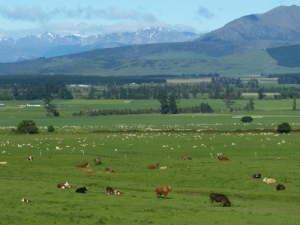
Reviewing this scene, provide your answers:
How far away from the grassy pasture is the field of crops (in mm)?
41

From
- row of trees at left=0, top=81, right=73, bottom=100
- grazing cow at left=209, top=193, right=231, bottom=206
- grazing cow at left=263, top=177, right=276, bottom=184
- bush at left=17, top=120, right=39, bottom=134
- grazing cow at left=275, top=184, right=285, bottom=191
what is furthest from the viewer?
row of trees at left=0, top=81, right=73, bottom=100

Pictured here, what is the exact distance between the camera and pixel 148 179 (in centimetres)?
3897

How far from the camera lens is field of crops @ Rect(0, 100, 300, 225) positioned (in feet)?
89.0

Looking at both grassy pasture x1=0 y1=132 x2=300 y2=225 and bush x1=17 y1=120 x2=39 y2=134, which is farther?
bush x1=17 y1=120 x2=39 y2=134

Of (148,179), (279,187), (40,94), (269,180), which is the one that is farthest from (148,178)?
(40,94)

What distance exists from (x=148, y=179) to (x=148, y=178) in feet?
0.83

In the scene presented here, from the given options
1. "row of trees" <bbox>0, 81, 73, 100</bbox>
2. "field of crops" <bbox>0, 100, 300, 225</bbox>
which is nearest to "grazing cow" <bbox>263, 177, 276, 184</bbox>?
"field of crops" <bbox>0, 100, 300, 225</bbox>

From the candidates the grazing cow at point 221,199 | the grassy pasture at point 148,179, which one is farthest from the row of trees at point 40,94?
the grazing cow at point 221,199

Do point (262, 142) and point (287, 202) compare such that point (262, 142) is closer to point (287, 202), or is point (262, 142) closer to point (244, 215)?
point (287, 202)

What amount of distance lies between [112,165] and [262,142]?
19931 millimetres

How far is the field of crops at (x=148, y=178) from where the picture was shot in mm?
27141

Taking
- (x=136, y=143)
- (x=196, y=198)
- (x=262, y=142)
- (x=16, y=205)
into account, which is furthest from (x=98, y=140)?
(x=16, y=205)

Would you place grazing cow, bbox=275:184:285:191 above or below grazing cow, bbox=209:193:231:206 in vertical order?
below

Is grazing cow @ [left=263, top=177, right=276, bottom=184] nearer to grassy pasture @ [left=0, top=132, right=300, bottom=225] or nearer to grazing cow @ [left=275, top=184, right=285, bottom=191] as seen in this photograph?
grassy pasture @ [left=0, top=132, right=300, bottom=225]
